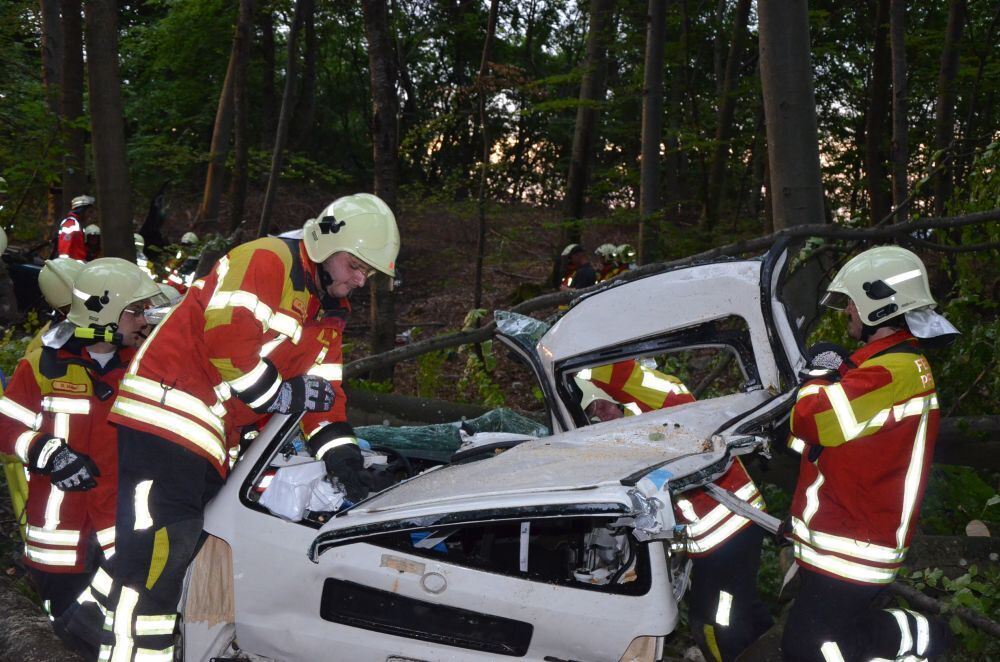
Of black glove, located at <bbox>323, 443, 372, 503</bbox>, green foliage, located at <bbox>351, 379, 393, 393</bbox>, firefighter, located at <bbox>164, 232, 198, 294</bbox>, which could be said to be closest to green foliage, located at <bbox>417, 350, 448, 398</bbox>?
green foliage, located at <bbox>351, 379, 393, 393</bbox>

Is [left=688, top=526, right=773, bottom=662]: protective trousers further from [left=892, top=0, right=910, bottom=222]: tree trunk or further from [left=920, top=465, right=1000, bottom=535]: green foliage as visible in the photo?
[left=892, top=0, right=910, bottom=222]: tree trunk

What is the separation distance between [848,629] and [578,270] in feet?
23.9

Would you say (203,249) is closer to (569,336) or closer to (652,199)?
(652,199)

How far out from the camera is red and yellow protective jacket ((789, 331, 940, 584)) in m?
3.05

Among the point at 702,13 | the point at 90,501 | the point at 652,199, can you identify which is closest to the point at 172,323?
the point at 90,501

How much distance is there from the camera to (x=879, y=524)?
3.17m

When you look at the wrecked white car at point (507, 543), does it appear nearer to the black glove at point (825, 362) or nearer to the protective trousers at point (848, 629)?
the black glove at point (825, 362)

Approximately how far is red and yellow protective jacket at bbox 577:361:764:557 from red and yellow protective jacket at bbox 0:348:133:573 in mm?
2229

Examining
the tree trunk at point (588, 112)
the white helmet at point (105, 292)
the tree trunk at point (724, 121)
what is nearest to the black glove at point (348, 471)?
the white helmet at point (105, 292)

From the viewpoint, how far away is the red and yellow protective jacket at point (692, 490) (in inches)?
146

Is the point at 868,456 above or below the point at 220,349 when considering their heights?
below

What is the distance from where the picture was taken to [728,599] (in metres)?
3.77

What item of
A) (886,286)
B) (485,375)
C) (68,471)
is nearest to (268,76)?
(485,375)

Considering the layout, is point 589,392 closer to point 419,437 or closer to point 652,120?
point 419,437
